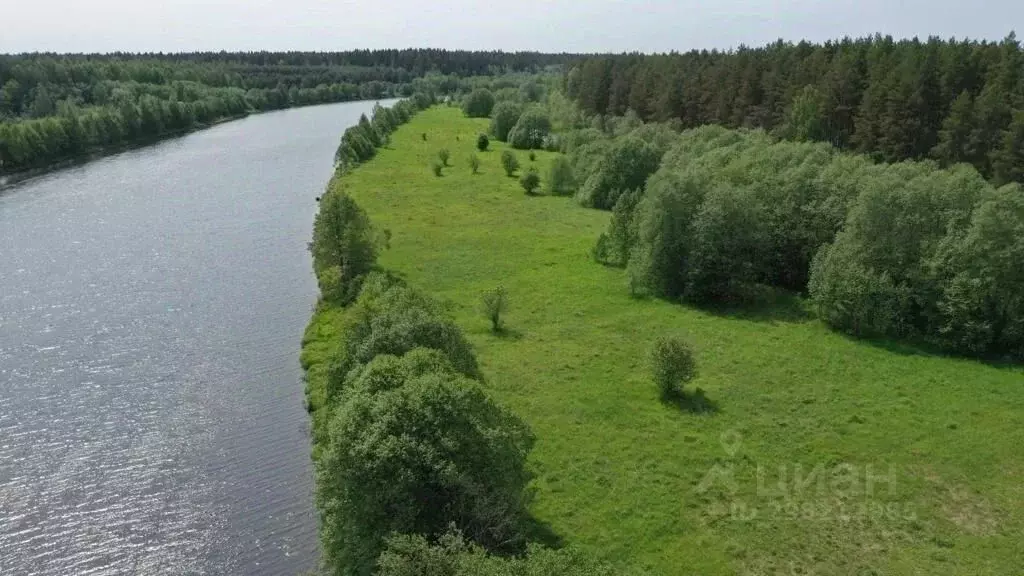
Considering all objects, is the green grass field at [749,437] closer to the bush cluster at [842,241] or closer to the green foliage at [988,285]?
→ the green foliage at [988,285]

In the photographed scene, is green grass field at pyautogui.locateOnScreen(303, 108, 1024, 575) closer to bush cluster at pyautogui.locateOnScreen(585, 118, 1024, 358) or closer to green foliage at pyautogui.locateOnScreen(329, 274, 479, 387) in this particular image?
bush cluster at pyautogui.locateOnScreen(585, 118, 1024, 358)

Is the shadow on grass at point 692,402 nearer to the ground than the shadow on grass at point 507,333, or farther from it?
farther from it

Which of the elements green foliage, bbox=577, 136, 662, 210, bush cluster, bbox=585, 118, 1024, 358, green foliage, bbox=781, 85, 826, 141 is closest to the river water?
bush cluster, bbox=585, 118, 1024, 358

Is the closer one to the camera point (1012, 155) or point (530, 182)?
point (1012, 155)

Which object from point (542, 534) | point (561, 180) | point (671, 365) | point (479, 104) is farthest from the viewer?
point (479, 104)

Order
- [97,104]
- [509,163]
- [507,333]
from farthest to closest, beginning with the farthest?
[97,104] → [509,163] → [507,333]

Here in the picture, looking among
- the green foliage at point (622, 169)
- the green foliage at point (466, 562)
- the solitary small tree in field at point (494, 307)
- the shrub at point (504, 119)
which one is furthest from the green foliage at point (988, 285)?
the shrub at point (504, 119)

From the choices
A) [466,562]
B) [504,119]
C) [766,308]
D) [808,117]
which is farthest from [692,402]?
[504,119]

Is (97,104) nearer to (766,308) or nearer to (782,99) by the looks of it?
(782,99)
